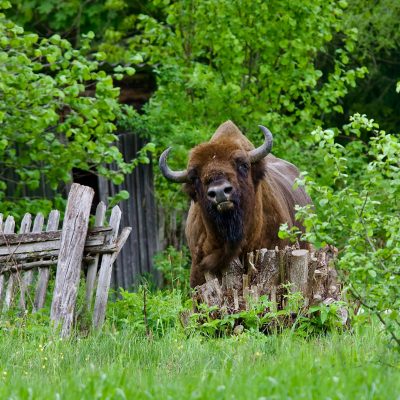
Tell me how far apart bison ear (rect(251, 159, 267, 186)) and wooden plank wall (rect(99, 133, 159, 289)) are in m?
4.68

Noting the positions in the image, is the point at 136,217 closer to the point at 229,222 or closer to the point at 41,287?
the point at 229,222

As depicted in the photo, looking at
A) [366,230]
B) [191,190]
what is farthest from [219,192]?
[366,230]

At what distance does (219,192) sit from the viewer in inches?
436

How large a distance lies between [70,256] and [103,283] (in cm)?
40

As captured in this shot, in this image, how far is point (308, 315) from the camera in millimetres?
9195

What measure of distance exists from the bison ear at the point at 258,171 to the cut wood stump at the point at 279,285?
2.09 meters

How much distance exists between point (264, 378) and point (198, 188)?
5.60 m

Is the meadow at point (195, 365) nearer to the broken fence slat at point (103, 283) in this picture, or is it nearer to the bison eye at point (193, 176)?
the broken fence slat at point (103, 283)

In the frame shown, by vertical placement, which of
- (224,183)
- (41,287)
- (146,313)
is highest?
(224,183)

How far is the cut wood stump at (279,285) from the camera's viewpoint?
943cm

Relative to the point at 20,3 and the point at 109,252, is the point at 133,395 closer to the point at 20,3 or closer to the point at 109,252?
the point at 109,252

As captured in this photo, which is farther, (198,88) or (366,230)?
(198,88)

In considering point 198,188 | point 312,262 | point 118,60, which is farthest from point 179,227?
point 312,262

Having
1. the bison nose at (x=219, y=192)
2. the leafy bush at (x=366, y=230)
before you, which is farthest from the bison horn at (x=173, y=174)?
the leafy bush at (x=366, y=230)
